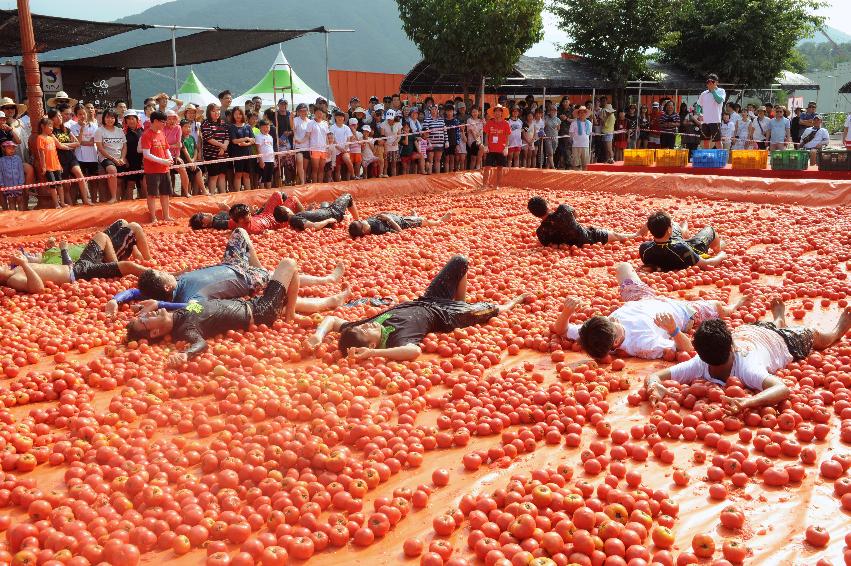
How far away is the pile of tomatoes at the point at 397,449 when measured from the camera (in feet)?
10.3

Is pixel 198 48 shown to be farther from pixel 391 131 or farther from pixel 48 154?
pixel 48 154

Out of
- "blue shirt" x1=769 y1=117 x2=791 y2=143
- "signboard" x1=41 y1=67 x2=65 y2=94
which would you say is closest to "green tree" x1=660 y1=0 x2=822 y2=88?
"blue shirt" x1=769 y1=117 x2=791 y2=143

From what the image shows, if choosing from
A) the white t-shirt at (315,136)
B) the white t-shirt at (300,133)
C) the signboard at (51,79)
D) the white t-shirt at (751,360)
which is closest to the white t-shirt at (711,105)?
the white t-shirt at (315,136)

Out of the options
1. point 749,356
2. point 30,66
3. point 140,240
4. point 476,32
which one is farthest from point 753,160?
point 30,66

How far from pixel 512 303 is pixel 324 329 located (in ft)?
6.01

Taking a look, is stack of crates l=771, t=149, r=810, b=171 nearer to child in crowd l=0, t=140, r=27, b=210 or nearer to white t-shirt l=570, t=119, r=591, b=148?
white t-shirt l=570, t=119, r=591, b=148

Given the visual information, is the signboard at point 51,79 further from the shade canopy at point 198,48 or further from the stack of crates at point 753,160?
the stack of crates at point 753,160

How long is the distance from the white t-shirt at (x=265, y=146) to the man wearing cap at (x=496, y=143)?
4.68m

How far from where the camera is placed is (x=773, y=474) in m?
3.47

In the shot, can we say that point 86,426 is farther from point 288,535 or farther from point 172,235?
point 172,235

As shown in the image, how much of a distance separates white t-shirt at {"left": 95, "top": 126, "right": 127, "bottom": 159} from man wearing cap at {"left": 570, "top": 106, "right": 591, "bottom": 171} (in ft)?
34.4

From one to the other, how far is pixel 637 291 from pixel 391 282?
8.85 feet

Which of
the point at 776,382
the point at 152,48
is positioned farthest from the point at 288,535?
the point at 152,48

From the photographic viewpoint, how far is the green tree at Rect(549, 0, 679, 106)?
2295 centimetres
